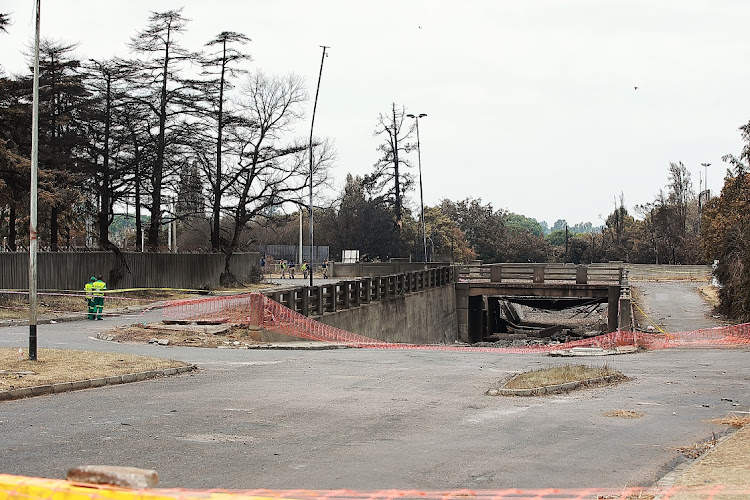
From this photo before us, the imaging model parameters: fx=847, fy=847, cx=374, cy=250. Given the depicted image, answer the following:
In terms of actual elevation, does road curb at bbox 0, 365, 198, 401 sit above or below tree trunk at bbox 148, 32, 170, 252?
below

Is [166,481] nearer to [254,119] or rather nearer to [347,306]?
[347,306]

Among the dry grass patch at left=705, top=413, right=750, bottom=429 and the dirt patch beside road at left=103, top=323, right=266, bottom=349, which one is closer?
the dry grass patch at left=705, top=413, right=750, bottom=429

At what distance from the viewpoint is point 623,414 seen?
12555 millimetres

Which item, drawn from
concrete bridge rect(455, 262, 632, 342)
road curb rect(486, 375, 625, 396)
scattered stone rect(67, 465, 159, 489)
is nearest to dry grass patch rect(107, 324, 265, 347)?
road curb rect(486, 375, 625, 396)

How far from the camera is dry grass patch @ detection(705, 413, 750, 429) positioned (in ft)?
38.6

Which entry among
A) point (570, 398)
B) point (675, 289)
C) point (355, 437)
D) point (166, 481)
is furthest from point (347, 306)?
point (675, 289)

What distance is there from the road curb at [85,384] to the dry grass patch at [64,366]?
194 mm

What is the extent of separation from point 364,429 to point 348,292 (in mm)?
22428

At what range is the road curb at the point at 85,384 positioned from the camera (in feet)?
45.9

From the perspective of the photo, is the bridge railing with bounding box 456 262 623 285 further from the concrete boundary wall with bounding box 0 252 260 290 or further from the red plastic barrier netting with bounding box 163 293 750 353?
the red plastic barrier netting with bounding box 163 293 750 353

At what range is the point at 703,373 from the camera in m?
18.8

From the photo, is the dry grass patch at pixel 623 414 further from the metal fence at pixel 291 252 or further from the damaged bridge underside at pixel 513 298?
the metal fence at pixel 291 252

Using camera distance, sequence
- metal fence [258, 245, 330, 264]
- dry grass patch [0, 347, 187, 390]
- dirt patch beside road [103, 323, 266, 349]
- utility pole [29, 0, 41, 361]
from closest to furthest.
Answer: dry grass patch [0, 347, 187, 390] < utility pole [29, 0, 41, 361] < dirt patch beside road [103, 323, 266, 349] < metal fence [258, 245, 330, 264]

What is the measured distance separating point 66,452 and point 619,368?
13803 millimetres
